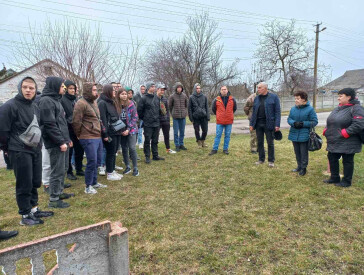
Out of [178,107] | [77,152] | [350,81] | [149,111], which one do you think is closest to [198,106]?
[178,107]

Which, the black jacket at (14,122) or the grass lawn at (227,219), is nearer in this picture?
the grass lawn at (227,219)

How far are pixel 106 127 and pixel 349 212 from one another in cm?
412

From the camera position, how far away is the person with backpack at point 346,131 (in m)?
3.76

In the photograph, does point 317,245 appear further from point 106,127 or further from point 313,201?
point 106,127

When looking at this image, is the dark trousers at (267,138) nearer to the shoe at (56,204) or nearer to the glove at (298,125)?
the glove at (298,125)

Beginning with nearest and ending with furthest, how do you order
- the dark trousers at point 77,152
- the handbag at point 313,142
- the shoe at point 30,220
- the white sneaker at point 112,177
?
the shoe at point 30,220, the handbag at point 313,142, the white sneaker at point 112,177, the dark trousers at point 77,152

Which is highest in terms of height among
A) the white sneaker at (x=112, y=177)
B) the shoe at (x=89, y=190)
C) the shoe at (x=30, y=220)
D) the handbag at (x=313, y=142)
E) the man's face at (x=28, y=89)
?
the man's face at (x=28, y=89)

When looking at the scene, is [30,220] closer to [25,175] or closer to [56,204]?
[56,204]

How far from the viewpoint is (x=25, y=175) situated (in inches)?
116

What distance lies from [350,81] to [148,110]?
6665 centimetres

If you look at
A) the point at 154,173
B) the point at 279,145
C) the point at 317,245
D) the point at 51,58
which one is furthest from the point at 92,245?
the point at 51,58

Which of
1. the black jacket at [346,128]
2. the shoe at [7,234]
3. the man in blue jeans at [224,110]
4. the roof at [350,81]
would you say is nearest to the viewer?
the shoe at [7,234]

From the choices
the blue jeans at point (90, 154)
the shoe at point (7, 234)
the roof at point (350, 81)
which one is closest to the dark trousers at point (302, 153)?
the blue jeans at point (90, 154)

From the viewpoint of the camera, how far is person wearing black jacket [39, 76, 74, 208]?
332 centimetres
